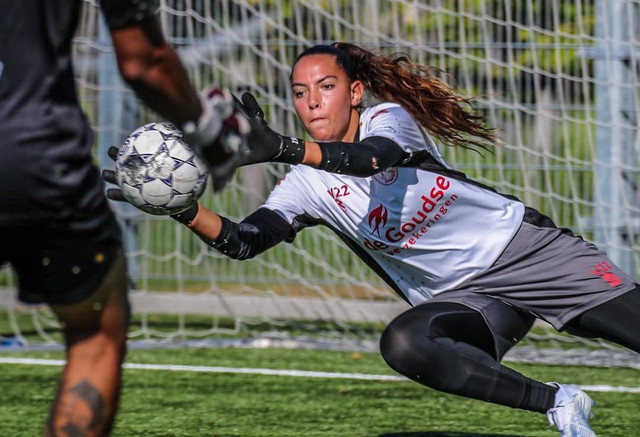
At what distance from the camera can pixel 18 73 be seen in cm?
249

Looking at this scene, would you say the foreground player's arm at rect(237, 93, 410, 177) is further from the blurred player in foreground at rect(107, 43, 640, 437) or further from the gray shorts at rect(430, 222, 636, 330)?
Answer: the gray shorts at rect(430, 222, 636, 330)

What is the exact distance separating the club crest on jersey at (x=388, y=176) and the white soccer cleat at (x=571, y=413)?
2.93ft

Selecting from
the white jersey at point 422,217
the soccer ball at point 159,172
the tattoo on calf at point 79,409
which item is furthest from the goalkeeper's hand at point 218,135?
the white jersey at point 422,217

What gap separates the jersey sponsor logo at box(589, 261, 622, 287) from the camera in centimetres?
388

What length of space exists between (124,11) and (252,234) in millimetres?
1629

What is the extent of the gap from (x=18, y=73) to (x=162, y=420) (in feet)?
8.87

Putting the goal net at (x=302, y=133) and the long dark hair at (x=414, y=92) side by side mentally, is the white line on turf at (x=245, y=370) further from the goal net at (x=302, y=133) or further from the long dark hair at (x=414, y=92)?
the long dark hair at (x=414, y=92)

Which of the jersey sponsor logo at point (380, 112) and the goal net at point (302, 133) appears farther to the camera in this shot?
the goal net at point (302, 133)

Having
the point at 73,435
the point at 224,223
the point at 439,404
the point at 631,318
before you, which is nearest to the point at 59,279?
the point at 73,435

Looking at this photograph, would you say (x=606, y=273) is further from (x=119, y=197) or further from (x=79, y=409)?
(x=79, y=409)

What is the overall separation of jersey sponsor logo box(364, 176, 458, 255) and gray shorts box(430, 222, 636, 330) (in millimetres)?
232

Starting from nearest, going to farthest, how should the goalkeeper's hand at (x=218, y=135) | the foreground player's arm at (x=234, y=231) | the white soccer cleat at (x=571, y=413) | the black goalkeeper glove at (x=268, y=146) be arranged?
the goalkeeper's hand at (x=218, y=135) < the black goalkeeper glove at (x=268, y=146) < the white soccer cleat at (x=571, y=413) < the foreground player's arm at (x=234, y=231)

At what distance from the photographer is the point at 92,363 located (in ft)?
8.93

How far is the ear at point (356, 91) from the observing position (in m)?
4.18
